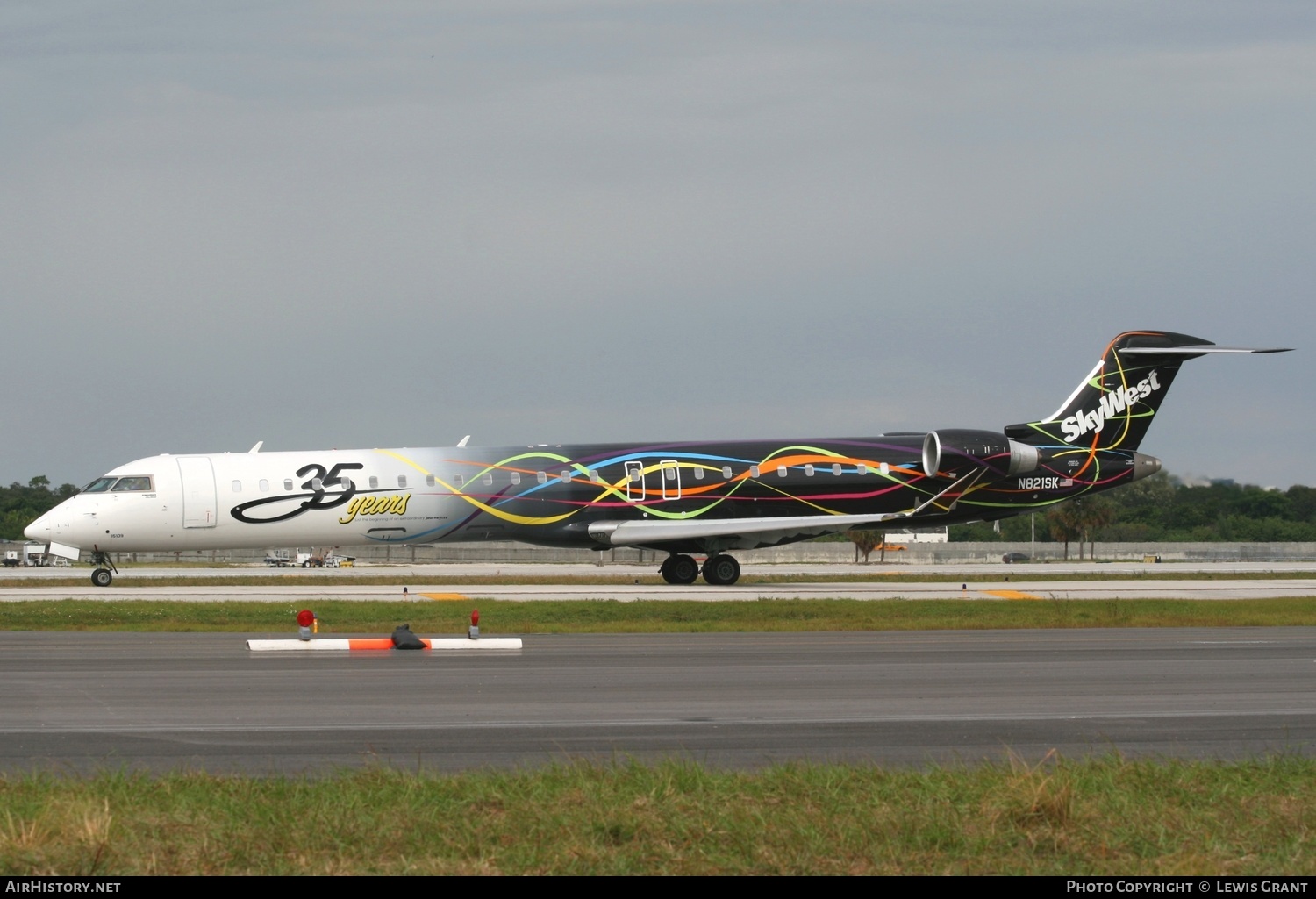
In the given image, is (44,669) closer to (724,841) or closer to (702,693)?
(702,693)

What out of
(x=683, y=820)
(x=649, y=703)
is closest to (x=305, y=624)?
(x=649, y=703)

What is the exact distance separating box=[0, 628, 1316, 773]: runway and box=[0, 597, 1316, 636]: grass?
3298 millimetres

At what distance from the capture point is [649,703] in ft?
47.2

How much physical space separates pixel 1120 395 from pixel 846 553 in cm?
4608

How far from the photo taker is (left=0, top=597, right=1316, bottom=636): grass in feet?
81.3

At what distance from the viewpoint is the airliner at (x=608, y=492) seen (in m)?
36.0

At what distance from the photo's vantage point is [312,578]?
143 ft

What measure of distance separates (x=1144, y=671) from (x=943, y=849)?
10274mm

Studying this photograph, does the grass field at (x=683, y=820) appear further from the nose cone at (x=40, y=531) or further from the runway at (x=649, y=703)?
the nose cone at (x=40, y=531)

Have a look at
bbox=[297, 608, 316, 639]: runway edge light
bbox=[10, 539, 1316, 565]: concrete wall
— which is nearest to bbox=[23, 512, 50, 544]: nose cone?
bbox=[297, 608, 316, 639]: runway edge light

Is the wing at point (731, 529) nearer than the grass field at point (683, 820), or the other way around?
the grass field at point (683, 820)

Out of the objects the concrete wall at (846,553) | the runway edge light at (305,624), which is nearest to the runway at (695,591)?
the runway edge light at (305,624)

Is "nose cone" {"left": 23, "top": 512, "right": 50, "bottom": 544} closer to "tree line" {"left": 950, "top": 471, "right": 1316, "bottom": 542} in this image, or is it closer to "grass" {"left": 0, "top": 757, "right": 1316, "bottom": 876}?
"grass" {"left": 0, "top": 757, "right": 1316, "bottom": 876}

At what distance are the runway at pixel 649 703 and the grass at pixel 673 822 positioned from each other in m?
1.24
